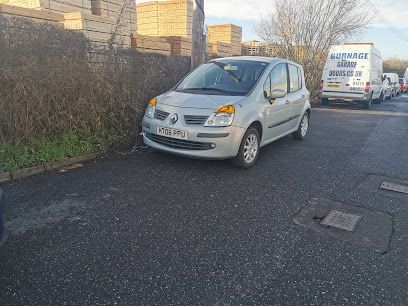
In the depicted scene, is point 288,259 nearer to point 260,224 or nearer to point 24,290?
point 260,224

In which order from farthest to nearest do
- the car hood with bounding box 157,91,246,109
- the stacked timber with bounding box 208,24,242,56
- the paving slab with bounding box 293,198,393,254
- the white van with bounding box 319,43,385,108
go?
the white van with bounding box 319,43,385,108, the stacked timber with bounding box 208,24,242,56, the car hood with bounding box 157,91,246,109, the paving slab with bounding box 293,198,393,254

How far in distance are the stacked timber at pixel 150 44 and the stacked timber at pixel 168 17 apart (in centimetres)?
138

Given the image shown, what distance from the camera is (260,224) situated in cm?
320

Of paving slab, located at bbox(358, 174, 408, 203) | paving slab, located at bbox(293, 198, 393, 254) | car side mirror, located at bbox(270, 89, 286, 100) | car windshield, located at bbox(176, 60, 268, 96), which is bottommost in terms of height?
paving slab, located at bbox(293, 198, 393, 254)

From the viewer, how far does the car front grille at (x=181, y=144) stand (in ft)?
14.5

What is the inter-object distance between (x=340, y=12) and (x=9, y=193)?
17625 millimetres

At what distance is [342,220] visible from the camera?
11.0 feet

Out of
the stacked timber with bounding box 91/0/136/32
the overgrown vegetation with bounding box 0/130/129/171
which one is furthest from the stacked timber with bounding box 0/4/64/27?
the overgrown vegetation with bounding box 0/130/129/171

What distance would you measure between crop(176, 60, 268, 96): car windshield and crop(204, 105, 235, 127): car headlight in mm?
547

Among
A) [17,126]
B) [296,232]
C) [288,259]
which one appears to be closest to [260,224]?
[296,232]

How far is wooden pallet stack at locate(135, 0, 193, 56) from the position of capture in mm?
9508

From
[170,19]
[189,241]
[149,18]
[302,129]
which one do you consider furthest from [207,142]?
[149,18]

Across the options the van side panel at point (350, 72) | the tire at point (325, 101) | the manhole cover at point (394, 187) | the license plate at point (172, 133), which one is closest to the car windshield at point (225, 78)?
the license plate at point (172, 133)

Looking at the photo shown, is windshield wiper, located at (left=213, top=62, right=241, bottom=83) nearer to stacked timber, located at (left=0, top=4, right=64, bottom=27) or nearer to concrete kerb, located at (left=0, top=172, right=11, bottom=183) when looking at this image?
stacked timber, located at (left=0, top=4, right=64, bottom=27)
